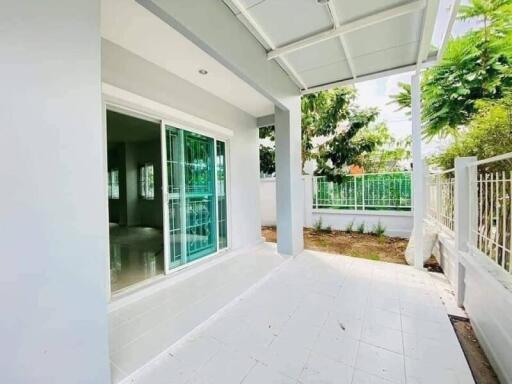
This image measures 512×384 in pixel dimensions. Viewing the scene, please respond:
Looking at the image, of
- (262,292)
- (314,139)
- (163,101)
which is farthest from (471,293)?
(314,139)

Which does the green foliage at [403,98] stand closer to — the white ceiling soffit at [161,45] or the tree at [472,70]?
the tree at [472,70]

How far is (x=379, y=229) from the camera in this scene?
5.80 m

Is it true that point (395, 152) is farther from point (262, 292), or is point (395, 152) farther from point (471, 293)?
point (262, 292)

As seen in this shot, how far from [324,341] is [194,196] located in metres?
2.57

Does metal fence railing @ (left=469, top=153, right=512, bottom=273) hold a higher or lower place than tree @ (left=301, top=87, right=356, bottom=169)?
lower

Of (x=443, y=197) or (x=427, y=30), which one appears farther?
(x=443, y=197)

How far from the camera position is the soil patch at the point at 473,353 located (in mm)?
1626

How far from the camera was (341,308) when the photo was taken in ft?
7.92

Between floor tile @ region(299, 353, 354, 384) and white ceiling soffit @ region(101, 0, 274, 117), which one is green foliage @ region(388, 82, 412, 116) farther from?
floor tile @ region(299, 353, 354, 384)

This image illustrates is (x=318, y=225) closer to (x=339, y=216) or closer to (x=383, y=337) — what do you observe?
(x=339, y=216)

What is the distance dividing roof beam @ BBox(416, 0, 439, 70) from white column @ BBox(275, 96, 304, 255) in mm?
1817

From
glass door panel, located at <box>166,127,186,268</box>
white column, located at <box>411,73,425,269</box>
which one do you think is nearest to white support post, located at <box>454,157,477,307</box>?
white column, located at <box>411,73,425,269</box>

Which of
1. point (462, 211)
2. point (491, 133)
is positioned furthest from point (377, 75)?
point (462, 211)

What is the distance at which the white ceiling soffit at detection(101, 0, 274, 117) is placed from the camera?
212 cm
